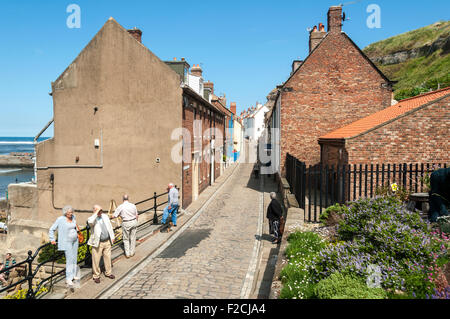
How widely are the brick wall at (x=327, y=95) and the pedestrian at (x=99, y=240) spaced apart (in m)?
14.7

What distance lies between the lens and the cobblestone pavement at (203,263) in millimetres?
6965

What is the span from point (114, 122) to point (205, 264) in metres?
10.5

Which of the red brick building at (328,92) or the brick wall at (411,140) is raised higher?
the red brick building at (328,92)

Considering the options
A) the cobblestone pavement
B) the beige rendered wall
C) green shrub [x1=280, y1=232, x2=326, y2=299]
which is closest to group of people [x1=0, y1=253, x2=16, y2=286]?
the beige rendered wall

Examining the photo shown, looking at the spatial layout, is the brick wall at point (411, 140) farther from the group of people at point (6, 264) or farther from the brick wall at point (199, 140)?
the group of people at point (6, 264)

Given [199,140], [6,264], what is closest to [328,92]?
[199,140]

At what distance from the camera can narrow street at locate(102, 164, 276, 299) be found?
22.9ft

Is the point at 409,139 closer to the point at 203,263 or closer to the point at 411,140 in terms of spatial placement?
the point at 411,140

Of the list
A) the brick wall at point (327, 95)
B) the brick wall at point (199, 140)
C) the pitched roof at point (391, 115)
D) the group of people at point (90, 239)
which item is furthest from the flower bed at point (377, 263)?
the brick wall at point (327, 95)

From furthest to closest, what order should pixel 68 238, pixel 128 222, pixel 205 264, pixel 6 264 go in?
pixel 6 264, pixel 128 222, pixel 205 264, pixel 68 238

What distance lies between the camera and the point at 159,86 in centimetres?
1552

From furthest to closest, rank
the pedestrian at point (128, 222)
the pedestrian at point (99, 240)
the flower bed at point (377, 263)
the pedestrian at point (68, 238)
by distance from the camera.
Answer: the pedestrian at point (128, 222)
the pedestrian at point (99, 240)
the pedestrian at point (68, 238)
the flower bed at point (377, 263)

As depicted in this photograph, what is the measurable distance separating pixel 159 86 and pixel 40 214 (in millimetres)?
10569

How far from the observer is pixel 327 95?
19.6 meters
